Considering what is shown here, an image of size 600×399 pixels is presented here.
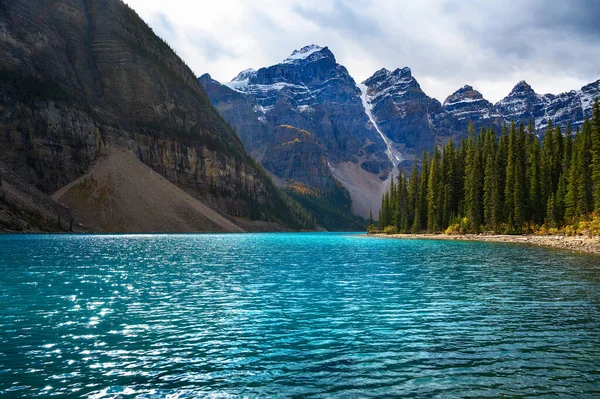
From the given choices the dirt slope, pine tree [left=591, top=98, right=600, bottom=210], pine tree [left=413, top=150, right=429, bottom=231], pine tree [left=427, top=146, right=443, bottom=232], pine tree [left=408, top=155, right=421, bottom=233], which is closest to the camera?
pine tree [left=591, top=98, right=600, bottom=210]

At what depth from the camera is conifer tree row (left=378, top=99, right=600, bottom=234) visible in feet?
254

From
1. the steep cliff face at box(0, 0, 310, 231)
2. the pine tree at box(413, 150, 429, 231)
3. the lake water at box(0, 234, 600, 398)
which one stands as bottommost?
the lake water at box(0, 234, 600, 398)

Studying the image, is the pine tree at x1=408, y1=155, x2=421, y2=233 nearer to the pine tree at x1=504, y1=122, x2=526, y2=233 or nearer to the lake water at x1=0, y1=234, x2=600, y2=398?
the pine tree at x1=504, y1=122, x2=526, y2=233

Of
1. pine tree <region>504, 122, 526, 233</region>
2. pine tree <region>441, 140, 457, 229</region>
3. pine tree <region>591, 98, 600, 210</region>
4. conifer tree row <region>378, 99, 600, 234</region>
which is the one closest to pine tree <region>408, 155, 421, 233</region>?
conifer tree row <region>378, 99, 600, 234</region>

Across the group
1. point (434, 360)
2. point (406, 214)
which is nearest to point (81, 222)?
point (406, 214)

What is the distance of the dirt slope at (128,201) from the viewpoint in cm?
12988

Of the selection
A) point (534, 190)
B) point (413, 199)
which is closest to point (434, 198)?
point (413, 199)

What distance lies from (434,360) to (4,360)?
43.1ft

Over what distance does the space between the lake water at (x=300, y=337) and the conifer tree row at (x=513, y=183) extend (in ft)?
185

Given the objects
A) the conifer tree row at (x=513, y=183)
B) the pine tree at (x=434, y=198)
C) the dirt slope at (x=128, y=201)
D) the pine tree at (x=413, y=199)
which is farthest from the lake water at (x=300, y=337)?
the dirt slope at (x=128, y=201)

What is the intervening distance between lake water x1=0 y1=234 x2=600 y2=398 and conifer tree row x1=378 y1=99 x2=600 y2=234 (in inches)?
2226

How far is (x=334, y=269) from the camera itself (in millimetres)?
38750

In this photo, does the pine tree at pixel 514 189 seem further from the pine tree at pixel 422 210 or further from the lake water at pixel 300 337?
the lake water at pixel 300 337

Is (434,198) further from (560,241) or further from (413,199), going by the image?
(560,241)
